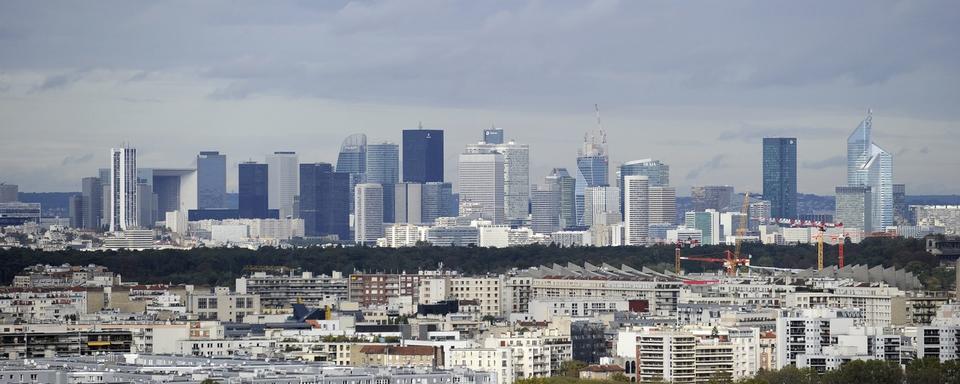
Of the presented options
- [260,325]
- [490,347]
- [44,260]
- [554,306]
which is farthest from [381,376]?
[44,260]

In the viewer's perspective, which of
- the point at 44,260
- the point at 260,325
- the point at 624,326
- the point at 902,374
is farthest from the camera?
the point at 44,260

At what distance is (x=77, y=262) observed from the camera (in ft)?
460

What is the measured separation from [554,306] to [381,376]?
3869cm

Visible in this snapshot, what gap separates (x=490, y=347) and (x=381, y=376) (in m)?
10.2

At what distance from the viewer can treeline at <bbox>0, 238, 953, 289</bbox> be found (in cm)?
13425

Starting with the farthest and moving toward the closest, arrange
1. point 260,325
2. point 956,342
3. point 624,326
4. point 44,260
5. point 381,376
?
point 44,260
point 260,325
point 624,326
point 956,342
point 381,376

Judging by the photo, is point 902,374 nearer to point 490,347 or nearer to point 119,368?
point 490,347

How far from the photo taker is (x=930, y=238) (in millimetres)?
141000

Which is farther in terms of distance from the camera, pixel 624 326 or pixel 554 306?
pixel 554 306

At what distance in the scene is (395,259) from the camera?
14662cm

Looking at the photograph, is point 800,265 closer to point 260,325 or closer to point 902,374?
point 260,325

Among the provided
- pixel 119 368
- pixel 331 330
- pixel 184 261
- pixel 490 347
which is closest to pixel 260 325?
pixel 331 330

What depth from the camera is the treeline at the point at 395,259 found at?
134 metres

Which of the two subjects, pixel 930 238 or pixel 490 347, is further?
pixel 930 238
